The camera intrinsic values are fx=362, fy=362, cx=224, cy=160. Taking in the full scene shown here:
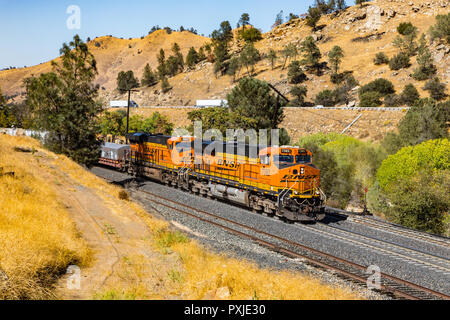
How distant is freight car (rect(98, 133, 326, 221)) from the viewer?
72.4 feet

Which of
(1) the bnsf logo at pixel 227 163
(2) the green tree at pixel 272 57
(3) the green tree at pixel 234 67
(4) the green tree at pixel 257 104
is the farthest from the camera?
(3) the green tree at pixel 234 67

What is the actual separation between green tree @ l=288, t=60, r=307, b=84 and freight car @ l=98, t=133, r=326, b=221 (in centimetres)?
7748

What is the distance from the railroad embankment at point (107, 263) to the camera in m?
9.13

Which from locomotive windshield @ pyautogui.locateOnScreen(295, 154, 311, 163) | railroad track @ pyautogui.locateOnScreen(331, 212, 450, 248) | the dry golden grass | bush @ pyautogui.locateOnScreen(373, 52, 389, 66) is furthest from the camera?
bush @ pyautogui.locateOnScreen(373, 52, 389, 66)

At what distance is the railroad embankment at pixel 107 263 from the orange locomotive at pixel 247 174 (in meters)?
7.85

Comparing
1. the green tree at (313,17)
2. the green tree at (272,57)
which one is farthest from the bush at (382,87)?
the green tree at (313,17)

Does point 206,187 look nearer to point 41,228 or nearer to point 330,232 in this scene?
point 330,232

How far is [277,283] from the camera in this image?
35.3 ft

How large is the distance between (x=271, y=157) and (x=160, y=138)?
49.5 ft

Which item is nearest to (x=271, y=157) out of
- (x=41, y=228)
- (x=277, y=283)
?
(x=277, y=283)

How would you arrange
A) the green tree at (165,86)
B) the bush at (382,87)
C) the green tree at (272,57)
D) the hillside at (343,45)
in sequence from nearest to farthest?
1. the bush at (382,87)
2. the hillside at (343,45)
3. the green tree at (272,57)
4. the green tree at (165,86)

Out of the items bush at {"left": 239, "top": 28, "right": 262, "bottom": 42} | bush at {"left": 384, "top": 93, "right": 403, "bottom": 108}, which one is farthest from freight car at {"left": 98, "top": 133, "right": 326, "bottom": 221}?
bush at {"left": 239, "top": 28, "right": 262, "bottom": 42}

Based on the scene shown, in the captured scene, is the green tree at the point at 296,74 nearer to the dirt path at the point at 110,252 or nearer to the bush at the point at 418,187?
the bush at the point at 418,187

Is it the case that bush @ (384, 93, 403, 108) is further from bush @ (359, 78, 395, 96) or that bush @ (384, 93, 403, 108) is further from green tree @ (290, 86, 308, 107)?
green tree @ (290, 86, 308, 107)
